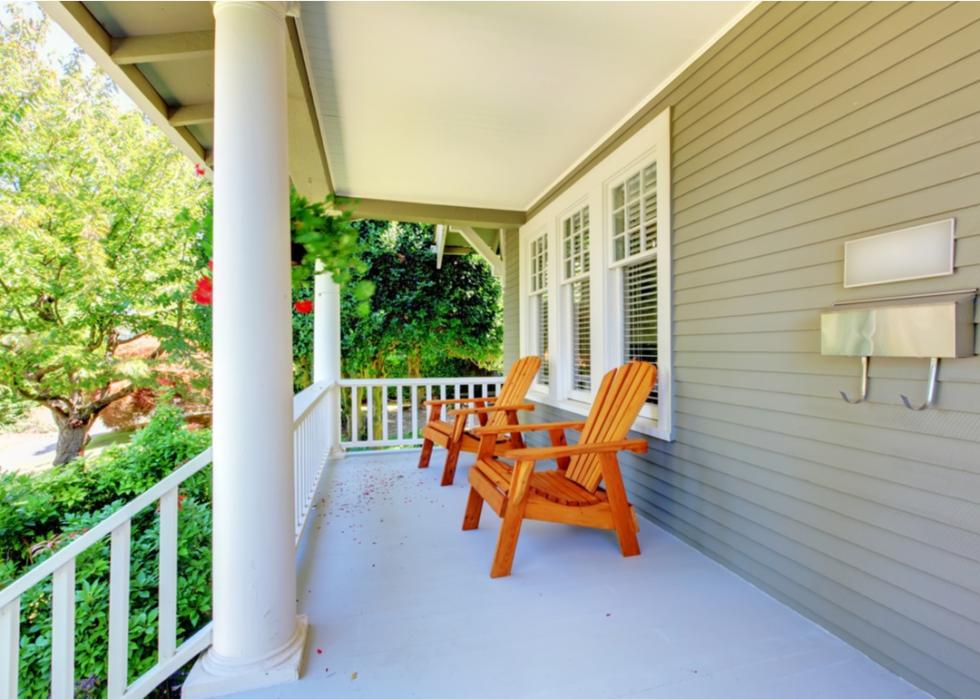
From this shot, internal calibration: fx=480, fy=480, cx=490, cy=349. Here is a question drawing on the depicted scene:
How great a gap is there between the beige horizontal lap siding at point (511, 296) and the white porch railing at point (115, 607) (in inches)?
162

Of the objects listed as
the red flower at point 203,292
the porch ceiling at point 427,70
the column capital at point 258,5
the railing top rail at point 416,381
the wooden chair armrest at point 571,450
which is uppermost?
the porch ceiling at point 427,70

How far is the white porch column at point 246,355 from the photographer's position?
1.51 meters

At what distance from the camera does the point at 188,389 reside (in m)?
8.23

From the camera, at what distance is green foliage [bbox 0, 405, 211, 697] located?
2.18 metres

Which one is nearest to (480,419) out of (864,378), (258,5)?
(864,378)

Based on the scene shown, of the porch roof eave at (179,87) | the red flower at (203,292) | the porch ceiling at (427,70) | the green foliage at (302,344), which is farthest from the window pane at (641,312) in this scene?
the green foliage at (302,344)

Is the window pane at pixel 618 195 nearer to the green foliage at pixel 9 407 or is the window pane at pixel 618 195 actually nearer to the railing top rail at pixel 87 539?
the railing top rail at pixel 87 539

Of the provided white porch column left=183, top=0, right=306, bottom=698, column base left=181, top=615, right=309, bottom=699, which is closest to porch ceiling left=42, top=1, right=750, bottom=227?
white porch column left=183, top=0, right=306, bottom=698

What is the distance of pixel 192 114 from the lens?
2.61m

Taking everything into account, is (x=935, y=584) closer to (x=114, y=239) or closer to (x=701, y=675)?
(x=701, y=675)

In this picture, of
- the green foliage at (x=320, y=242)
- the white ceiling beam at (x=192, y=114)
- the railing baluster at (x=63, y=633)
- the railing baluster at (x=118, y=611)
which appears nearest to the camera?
the railing baluster at (x=63, y=633)

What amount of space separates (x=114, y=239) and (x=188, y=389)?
2729 mm

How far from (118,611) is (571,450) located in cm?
180

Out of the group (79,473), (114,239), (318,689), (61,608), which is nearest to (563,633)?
(318,689)
